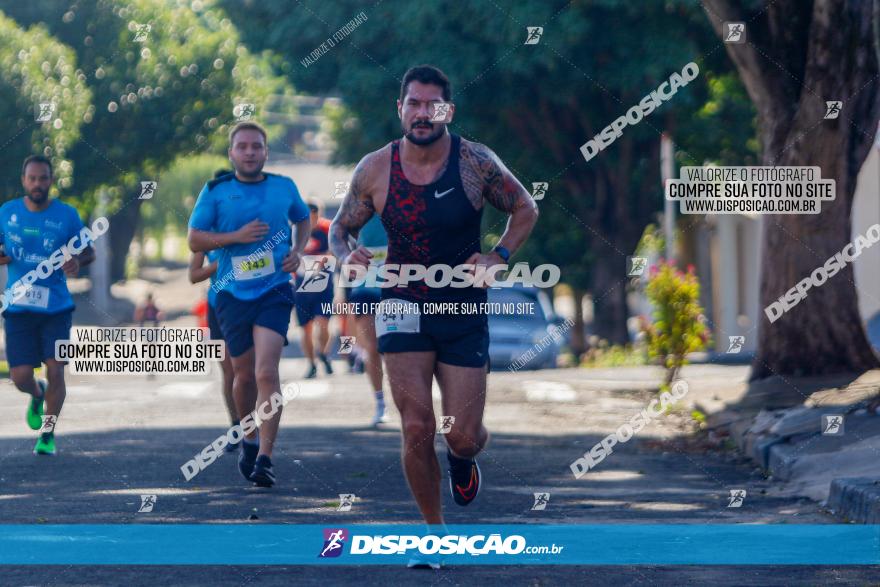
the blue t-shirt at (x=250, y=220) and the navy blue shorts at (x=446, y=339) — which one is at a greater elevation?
the blue t-shirt at (x=250, y=220)

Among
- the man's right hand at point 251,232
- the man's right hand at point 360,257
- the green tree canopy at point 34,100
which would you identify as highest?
the green tree canopy at point 34,100

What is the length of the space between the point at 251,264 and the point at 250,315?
0.95ft

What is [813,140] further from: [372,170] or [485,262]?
[485,262]

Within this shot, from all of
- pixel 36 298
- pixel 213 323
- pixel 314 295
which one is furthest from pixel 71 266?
pixel 314 295

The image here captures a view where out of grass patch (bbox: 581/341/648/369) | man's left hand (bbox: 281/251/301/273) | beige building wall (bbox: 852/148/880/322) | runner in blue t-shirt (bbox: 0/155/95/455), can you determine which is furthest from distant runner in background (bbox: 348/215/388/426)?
beige building wall (bbox: 852/148/880/322)

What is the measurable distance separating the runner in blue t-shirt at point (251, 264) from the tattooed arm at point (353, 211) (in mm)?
2512

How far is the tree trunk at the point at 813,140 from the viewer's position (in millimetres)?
15344

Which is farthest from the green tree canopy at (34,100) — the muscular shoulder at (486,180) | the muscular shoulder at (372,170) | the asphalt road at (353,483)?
the muscular shoulder at (486,180)

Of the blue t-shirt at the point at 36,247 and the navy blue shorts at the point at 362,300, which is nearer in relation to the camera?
the blue t-shirt at the point at 36,247

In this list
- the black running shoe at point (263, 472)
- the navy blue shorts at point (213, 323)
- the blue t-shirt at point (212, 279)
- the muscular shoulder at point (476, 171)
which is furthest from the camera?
the navy blue shorts at point (213, 323)

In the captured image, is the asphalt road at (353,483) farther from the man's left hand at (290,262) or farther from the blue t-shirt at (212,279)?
the man's left hand at (290,262)

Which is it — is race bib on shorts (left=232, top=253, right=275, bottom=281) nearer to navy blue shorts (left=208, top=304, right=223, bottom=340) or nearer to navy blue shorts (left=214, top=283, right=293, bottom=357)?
navy blue shorts (left=214, top=283, right=293, bottom=357)

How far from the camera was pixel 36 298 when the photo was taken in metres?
11.8

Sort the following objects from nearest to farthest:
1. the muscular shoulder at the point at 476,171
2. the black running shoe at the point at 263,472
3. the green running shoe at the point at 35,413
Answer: the muscular shoulder at the point at 476,171, the black running shoe at the point at 263,472, the green running shoe at the point at 35,413
